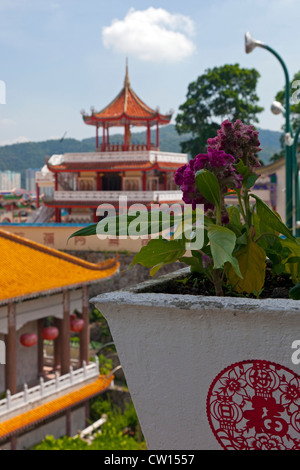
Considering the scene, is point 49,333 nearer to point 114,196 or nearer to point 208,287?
point 114,196

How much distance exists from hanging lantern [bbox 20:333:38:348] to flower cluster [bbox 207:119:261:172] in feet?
33.3

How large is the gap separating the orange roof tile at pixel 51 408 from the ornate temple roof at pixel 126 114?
13.9 metres

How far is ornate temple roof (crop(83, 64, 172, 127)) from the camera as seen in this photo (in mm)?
23656

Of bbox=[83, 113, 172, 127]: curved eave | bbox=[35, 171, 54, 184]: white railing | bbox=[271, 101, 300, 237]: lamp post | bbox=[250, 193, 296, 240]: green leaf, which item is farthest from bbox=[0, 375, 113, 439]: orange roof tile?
bbox=[35, 171, 54, 184]: white railing

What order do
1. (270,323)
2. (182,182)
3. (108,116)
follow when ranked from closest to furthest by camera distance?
(270,323), (182,182), (108,116)

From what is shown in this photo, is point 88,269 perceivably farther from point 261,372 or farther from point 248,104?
point 248,104

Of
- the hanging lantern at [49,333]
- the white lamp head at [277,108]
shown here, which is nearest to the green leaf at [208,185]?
the white lamp head at [277,108]

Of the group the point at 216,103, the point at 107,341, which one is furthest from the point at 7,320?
the point at 216,103

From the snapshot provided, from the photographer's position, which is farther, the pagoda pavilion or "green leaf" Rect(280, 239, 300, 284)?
the pagoda pavilion

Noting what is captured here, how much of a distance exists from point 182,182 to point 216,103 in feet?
102

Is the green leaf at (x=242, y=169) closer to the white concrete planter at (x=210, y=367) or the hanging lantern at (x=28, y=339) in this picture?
the white concrete planter at (x=210, y=367)

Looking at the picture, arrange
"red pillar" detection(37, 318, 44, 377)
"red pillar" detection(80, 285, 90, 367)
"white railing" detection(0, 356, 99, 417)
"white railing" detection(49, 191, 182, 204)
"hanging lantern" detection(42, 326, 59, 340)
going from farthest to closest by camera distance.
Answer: "white railing" detection(49, 191, 182, 204)
"red pillar" detection(80, 285, 90, 367)
"red pillar" detection(37, 318, 44, 377)
"hanging lantern" detection(42, 326, 59, 340)
"white railing" detection(0, 356, 99, 417)

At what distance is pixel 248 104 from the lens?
31.6 m

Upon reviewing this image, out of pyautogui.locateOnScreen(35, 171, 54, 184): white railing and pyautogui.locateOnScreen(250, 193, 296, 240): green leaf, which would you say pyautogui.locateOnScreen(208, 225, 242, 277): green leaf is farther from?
pyautogui.locateOnScreen(35, 171, 54, 184): white railing
